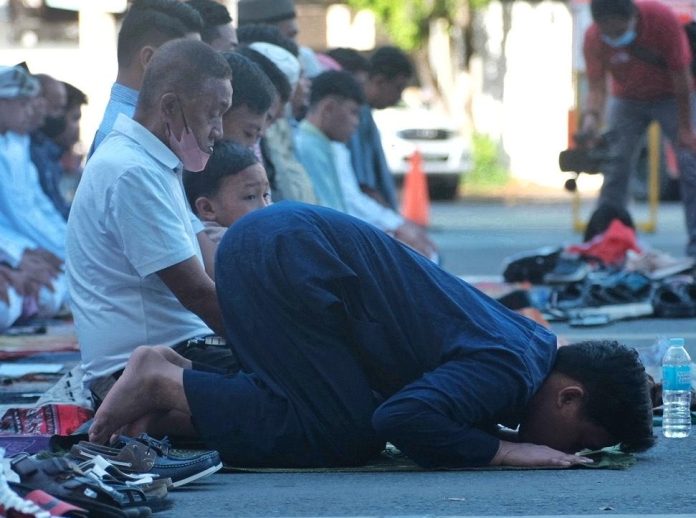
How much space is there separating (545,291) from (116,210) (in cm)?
548

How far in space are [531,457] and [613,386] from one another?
0.34 meters

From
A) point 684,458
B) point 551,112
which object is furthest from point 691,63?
point 551,112

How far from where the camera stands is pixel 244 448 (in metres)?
5.58

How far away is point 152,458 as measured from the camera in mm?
5242

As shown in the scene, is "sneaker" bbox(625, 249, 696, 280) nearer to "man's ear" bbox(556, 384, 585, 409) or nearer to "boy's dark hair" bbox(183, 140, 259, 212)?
"boy's dark hair" bbox(183, 140, 259, 212)

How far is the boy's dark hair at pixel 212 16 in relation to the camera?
8.66m

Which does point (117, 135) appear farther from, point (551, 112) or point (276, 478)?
point (551, 112)

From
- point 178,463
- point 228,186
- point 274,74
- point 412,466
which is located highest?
point 274,74

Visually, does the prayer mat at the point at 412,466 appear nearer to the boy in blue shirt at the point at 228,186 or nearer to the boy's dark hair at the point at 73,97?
the boy in blue shirt at the point at 228,186

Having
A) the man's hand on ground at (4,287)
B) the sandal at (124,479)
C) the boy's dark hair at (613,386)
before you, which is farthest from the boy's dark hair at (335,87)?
the sandal at (124,479)

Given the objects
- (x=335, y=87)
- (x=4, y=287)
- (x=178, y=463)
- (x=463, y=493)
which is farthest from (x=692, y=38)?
Result: (x=178, y=463)

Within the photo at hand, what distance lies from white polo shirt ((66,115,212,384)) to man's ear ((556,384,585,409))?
133 cm

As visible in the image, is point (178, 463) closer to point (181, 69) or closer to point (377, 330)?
point (377, 330)

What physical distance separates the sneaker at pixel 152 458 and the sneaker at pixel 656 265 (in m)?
6.61
